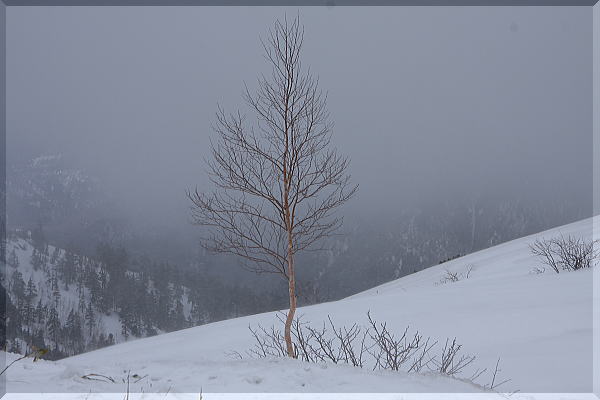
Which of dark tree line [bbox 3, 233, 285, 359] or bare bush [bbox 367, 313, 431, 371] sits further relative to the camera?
dark tree line [bbox 3, 233, 285, 359]

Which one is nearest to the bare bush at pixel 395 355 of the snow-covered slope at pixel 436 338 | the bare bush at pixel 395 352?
the bare bush at pixel 395 352

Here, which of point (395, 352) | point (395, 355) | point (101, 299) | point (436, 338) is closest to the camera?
point (395, 355)

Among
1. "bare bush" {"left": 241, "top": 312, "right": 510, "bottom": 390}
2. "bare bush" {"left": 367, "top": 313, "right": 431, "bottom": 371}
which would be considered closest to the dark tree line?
"bare bush" {"left": 241, "top": 312, "right": 510, "bottom": 390}

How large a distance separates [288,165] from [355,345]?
11.8 ft

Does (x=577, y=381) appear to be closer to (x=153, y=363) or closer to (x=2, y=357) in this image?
(x=153, y=363)

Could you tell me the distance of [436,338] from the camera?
21.2 ft

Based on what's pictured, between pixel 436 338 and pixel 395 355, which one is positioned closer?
pixel 395 355

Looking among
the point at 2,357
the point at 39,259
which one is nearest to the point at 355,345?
the point at 2,357

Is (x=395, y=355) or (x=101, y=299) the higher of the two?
(x=395, y=355)

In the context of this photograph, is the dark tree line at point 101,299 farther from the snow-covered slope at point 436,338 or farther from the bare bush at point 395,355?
the bare bush at point 395,355

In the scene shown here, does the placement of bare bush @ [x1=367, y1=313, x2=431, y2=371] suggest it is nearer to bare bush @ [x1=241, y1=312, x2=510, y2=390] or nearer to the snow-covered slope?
bare bush @ [x1=241, y1=312, x2=510, y2=390]

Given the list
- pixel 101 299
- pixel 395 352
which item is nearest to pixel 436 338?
pixel 395 352

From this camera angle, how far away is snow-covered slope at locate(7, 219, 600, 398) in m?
3.53

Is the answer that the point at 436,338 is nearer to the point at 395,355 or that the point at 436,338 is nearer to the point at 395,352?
the point at 395,352
